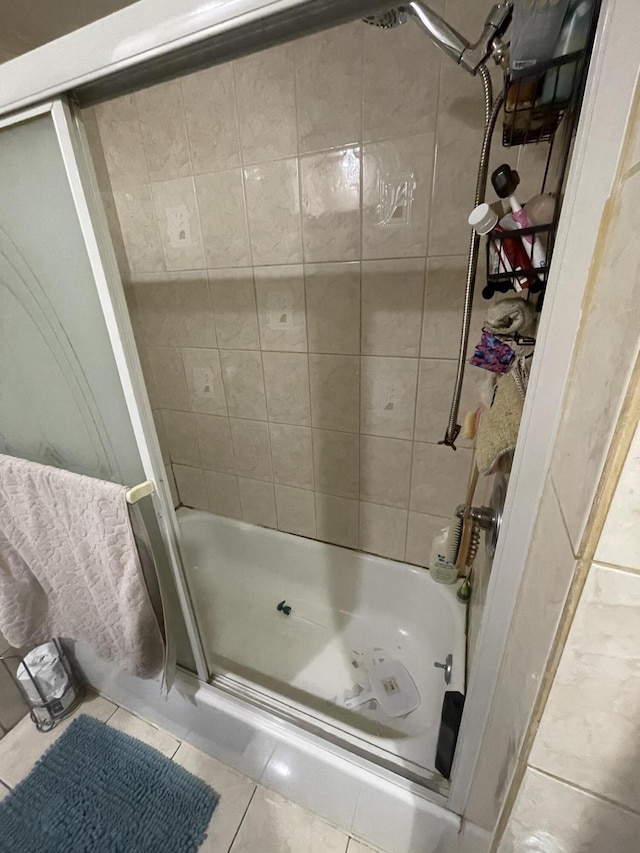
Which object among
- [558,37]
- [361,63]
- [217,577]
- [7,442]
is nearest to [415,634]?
[217,577]

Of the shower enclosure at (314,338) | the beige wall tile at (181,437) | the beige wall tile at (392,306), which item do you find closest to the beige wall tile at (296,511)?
the shower enclosure at (314,338)

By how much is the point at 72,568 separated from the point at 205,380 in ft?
2.58

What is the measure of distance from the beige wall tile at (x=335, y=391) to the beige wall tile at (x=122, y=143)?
870mm

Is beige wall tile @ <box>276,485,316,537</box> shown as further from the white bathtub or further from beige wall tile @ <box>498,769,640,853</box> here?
beige wall tile @ <box>498,769,640,853</box>

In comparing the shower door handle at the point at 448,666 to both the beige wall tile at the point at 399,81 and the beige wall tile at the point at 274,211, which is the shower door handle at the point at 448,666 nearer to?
the beige wall tile at the point at 274,211

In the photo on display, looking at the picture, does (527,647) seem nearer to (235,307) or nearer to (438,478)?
(438,478)

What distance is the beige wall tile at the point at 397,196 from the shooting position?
2.84ft

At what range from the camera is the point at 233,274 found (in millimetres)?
1164

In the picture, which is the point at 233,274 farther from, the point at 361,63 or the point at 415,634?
the point at 415,634

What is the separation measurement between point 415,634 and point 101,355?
4.47 ft

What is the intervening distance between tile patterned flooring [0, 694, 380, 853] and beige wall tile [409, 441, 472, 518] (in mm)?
893

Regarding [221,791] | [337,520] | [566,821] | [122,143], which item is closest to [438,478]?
[337,520]

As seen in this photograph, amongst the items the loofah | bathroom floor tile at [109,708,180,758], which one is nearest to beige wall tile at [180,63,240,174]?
the loofah

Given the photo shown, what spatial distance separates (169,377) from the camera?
1.44m
